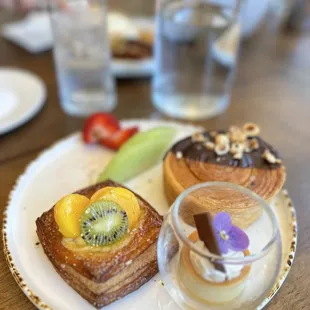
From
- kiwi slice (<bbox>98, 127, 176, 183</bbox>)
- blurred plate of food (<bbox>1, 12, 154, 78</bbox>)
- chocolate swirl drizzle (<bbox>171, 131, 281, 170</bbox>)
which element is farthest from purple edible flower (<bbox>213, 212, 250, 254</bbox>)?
blurred plate of food (<bbox>1, 12, 154, 78</bbox>)

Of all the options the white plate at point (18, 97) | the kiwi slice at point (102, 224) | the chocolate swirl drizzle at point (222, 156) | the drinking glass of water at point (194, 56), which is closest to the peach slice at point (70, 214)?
the kiwi slice at point (102, 224)

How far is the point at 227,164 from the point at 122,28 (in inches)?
30.1

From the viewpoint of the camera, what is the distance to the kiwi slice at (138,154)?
1.00 m

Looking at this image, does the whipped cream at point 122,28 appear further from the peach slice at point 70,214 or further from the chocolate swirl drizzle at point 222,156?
the peach slice at point 70,214

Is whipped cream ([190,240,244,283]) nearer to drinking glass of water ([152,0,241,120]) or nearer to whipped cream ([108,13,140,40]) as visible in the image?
drinking glass of water ([152,0,241,120])

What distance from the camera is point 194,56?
1.32 meters

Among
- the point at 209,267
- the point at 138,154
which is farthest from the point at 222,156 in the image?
the point at 209,267

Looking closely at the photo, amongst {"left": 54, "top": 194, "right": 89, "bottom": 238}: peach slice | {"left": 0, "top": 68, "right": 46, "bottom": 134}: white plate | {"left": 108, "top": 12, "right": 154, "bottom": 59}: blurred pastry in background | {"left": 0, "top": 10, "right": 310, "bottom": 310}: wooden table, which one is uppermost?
{"left": 54, "top": 194, "right": 89, "bottom": 238}: peach slice

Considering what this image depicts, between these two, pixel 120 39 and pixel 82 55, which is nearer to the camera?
pixel 82 55

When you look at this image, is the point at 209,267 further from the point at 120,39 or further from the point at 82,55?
the point at 120,39

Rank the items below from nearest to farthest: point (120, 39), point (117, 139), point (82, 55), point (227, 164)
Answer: point (227, 164) → point (117, 139) → point (82, 55) → point (120, 39)

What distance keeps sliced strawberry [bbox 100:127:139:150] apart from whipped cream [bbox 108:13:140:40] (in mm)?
480

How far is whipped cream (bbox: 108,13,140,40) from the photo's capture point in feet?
4.79

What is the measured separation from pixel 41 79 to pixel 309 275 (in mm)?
1066
